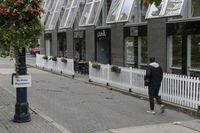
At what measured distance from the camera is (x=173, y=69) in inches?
698

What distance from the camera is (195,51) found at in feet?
53.6

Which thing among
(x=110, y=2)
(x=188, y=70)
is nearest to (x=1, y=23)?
(x=188, y=70)

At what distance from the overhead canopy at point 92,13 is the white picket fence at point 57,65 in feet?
9.36

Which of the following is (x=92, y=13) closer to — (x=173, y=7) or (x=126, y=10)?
(x=126, y=10)

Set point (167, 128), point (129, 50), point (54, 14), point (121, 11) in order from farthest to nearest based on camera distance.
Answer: point (54, 14) < point (129, 50) < point (121, 11) < point (167, 128)

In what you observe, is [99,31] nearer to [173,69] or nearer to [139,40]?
[139,40]

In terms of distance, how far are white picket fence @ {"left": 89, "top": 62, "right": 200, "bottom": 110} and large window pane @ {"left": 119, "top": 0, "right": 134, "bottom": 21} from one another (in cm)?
339

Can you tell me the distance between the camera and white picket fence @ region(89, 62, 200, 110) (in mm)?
11805

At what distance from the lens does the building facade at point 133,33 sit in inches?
650

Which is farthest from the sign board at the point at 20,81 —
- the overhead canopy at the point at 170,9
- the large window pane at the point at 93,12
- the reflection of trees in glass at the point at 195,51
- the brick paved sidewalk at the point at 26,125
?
the large window pane at the point at 93,12

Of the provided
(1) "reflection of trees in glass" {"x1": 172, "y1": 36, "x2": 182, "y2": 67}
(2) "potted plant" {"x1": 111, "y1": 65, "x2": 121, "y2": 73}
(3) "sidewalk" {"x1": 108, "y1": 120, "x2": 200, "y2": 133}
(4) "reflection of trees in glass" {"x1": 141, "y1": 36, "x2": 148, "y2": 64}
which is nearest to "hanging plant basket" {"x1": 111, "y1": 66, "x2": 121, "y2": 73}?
(2) "potted plant" {"x1": 111, "y1": 65, "x2": 121, "y2": 73}

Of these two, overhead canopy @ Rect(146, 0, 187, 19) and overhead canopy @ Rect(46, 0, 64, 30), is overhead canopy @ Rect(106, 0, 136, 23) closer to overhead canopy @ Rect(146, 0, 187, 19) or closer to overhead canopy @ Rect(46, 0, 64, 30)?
overhead canopy @ Rect(146, 0, 187, 19)

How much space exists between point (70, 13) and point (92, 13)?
537 centimetres

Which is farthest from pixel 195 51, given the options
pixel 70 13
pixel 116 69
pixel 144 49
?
pixel 70 13
